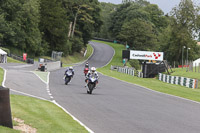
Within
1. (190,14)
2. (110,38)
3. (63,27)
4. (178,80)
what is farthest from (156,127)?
(110,38)

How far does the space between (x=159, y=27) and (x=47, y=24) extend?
233ft

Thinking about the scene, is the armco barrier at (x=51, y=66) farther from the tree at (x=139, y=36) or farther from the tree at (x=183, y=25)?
the tree at (x=139, y=36)

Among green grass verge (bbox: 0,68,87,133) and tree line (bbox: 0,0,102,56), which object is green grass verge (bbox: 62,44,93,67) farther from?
green grass verge (bbox: 0,68,87,133)

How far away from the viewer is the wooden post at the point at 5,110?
851cm

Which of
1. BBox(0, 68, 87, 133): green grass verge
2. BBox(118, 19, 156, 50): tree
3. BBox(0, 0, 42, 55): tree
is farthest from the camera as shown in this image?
BBox(118, 19, 156, 50): tree

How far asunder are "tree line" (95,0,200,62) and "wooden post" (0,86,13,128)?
236 ft

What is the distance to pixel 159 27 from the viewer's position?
149 m

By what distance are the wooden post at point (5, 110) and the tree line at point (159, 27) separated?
236 ft

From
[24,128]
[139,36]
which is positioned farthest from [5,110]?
[139,36]

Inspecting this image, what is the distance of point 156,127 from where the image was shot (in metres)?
10.8

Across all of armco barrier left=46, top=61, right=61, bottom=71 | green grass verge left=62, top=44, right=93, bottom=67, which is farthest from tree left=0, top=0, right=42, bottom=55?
armco barrier left=46, top=61, right=61, bottom=71

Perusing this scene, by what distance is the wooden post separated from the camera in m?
8.51

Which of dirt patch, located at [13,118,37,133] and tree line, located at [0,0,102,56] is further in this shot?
tree line, located at [0,0,102,56]

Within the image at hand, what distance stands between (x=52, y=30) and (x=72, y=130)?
264 feet
